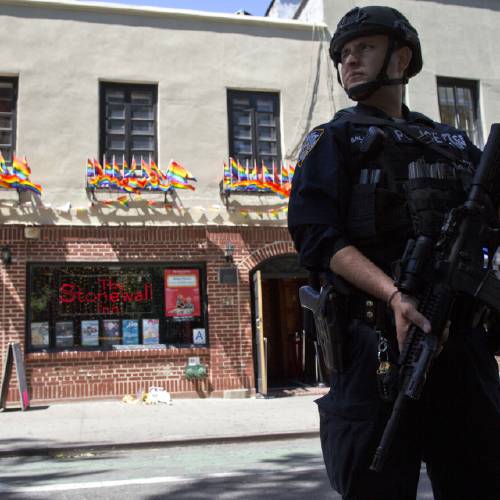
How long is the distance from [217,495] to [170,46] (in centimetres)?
982

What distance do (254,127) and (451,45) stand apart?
5.04 metres

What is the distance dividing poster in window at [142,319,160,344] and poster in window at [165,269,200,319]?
12.1 inches

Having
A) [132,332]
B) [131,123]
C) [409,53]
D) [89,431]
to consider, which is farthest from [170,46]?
[409,53]

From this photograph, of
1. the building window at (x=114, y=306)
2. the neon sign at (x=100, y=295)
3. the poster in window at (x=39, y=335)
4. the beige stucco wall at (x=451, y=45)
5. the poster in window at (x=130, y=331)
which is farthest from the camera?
the beige stucco wall at (x=451, y=45)

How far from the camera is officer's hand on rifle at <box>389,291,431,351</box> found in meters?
1.77

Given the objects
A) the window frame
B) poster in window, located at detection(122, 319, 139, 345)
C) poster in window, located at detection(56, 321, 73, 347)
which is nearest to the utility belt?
poster in window, located at detection(122, 319, 139, 345)

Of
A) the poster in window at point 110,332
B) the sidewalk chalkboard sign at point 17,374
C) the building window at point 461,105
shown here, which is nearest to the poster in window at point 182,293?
the poster in window at point 110,332

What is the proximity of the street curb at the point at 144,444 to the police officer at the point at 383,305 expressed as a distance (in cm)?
573

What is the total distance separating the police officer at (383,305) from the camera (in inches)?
72.2

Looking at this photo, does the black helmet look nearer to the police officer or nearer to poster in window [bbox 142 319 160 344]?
the police officer

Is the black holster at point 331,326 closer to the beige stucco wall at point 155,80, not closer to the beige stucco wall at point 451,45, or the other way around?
the beige stucco wall at point 155,80

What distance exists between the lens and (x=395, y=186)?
2051 millimetres

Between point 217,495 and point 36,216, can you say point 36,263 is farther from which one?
point 217,495

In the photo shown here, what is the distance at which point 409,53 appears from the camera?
92.4 inches
